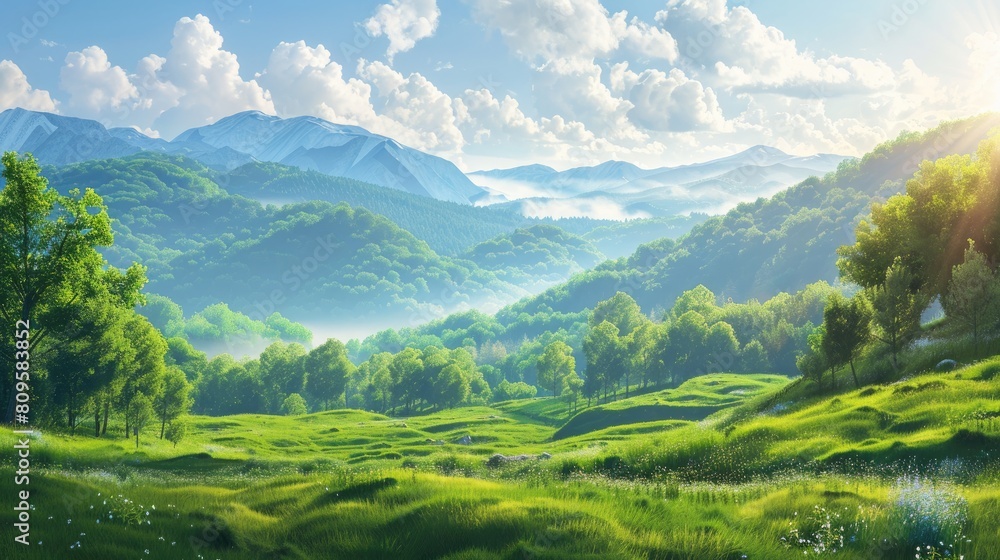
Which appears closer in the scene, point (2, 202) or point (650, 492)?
point (650, 492)

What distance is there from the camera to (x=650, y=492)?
14.8 metres

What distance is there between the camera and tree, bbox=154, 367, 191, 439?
232ft

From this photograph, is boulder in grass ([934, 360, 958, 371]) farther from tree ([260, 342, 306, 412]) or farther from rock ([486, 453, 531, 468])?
tree ([260, 342, 306, 412])

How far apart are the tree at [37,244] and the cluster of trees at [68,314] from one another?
0.06 meters

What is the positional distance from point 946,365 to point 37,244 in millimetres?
59137

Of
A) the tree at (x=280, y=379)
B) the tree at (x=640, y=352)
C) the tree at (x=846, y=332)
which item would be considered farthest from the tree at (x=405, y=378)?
the tree at (x=846, y=332)

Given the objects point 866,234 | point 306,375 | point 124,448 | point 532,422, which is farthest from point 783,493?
point 306,375

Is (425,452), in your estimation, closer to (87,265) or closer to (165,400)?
(165,400)

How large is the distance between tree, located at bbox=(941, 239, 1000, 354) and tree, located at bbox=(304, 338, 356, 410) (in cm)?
14993

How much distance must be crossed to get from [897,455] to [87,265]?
47.1 m

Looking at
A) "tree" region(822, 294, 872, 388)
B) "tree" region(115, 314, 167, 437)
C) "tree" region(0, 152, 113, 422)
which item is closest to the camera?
"tree" region(0, 152, 113, 422)

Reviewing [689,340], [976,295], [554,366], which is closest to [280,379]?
[554,366]

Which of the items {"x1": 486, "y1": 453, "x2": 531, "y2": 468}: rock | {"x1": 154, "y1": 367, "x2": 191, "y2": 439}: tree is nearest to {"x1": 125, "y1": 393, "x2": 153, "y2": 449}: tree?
{"x1": 154, "y1": 367, "x2": 191, "y2": 439}: tree

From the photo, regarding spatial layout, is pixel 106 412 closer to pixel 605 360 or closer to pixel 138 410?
pixel 138 410
